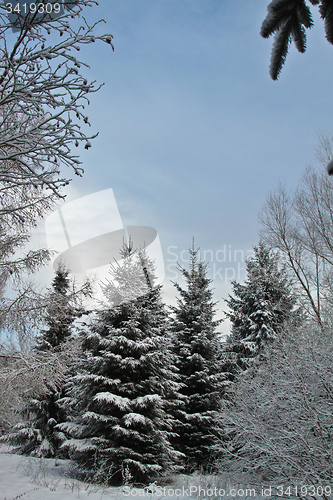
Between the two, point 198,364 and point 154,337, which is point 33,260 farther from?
point 198,364

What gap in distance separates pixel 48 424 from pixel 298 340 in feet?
36.9

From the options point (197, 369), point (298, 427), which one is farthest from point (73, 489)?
point (197, 369)

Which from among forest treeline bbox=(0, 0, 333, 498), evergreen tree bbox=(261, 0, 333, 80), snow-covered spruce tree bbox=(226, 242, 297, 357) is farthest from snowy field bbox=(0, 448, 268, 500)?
evergreen tree bbox=(261, 0, 333, 80)

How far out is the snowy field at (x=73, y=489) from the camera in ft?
22.2

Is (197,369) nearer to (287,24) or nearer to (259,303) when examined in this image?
(259,303)

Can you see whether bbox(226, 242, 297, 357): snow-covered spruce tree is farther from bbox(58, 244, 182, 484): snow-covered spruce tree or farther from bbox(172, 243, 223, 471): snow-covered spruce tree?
bbox(58, 244, 182, 484): snow-covered spruce tree

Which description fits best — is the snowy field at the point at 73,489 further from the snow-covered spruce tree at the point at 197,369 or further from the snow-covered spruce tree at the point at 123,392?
the snow-covered spruce tree at the point at 197,369

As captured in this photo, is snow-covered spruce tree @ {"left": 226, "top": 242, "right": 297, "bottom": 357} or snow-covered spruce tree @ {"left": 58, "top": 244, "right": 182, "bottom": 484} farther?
snow-covered spruce tree @ {"left": 226, "top": 242, "right": 297, "bottom": 357}

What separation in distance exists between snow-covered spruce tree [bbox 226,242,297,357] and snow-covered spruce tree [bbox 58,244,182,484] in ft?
14.8

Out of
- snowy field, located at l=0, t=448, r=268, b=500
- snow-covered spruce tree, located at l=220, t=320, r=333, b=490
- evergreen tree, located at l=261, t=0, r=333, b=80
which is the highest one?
evergreen tree, located at l=261, t=0, r=333, b=80

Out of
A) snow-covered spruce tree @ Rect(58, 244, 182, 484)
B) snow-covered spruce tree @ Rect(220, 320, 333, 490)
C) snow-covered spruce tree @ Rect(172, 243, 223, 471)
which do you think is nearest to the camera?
snow-covered spruce tree @ Rect(220, 320, 333, 490)

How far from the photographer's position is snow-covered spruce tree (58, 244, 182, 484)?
947 cm

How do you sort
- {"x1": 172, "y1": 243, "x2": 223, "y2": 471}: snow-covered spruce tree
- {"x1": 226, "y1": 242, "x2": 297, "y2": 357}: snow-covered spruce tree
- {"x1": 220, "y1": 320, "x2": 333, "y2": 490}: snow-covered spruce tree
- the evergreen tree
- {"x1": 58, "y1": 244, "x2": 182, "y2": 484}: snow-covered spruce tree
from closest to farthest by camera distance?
the evergreen tree < {"x1": 220, "y1": 320, "x2": 333, "y2": 490}: snow-covered spruce tree < {"x1": 58, "y1": 244, "x2": 182, "y2": 484}: snow-covered spruce tree < {"x1": 172, "y1": 243, "x2": 223, "y2": 471}: snow-covered spruce tree < {"x1": 226, "y1": 242, "x2": 297, "y2": 357}: snow-covered spruce tree

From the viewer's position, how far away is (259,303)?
583 inches
